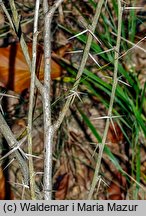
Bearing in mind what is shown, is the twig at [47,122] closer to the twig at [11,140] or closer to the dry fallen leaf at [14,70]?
the twig at [11,140]

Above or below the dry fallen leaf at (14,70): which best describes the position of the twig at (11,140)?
below

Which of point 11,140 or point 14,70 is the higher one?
point 14,70

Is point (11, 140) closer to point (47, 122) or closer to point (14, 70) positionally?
point (47, 122)

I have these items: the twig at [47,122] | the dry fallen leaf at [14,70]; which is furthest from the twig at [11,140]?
the dry fallen leaf at [14,70]

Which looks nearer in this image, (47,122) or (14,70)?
(47,122)

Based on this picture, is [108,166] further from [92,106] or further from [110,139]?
[92,106]

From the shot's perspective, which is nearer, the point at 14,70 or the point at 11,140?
the point at 11,140

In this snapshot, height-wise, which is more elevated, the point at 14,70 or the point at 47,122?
the point at 14,70

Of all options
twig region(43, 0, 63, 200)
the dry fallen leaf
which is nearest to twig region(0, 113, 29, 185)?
twig region(43, 0, 63, 200)

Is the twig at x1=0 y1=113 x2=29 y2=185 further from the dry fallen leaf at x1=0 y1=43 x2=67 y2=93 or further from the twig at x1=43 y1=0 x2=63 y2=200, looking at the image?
the dry fallen leaf at x1=0 y1=43 x2=67 y2=93

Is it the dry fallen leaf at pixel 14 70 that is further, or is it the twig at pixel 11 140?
the dry fallen leaf at pixel 14 70

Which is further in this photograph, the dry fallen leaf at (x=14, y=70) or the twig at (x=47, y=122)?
the dry fallen leaf at (x=14, y=70)

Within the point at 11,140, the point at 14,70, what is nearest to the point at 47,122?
the point at 11,140
